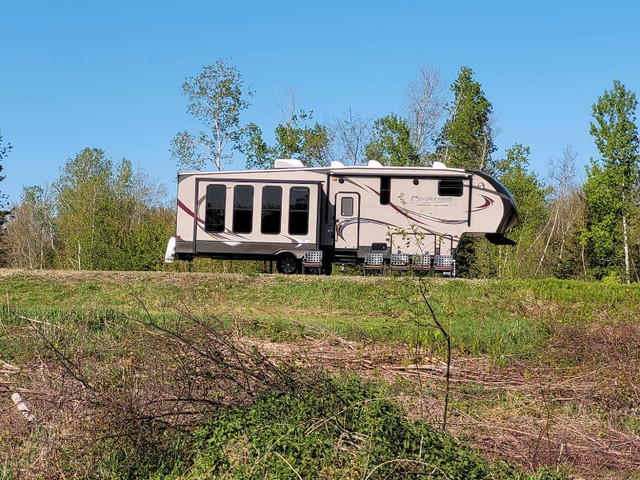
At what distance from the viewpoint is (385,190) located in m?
22.4

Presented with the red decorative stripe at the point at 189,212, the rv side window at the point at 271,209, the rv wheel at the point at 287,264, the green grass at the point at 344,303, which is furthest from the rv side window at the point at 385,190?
the red decorative stripe at the point at 189,212

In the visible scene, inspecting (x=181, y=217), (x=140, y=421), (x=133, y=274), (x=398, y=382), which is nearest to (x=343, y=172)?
(x=181, y=217)

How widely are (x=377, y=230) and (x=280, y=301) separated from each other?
4.89m

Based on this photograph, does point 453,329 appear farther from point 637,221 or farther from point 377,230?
point 637,221

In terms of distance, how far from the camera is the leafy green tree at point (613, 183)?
1789 inches

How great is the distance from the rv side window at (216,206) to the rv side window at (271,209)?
1119mm

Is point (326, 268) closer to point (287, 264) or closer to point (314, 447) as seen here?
point (287, 264)

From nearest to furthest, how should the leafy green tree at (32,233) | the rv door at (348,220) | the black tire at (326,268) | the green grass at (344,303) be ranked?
the green grass at (344,303) < the rv door at (348,220) < the black tire at (326,268) < the leafy green tree at (32,233)

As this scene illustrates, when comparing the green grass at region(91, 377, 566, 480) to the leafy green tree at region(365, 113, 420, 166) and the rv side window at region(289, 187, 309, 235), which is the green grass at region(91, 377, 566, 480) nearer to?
the rv side window at region(289, 187, 309, 235)

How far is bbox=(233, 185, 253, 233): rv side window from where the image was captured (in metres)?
22.4

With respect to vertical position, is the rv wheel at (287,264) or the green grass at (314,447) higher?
the rv wheel at (287,264)

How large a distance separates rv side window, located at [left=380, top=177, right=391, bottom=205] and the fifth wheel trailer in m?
A: 0.03

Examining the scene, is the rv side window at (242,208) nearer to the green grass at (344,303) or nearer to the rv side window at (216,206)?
the rv side window at (216,206)

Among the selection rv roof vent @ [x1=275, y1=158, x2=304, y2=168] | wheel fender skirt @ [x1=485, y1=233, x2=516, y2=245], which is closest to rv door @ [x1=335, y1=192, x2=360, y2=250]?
rv roof vent @ [x1=275, y1=158, x2=304, y2=168]
